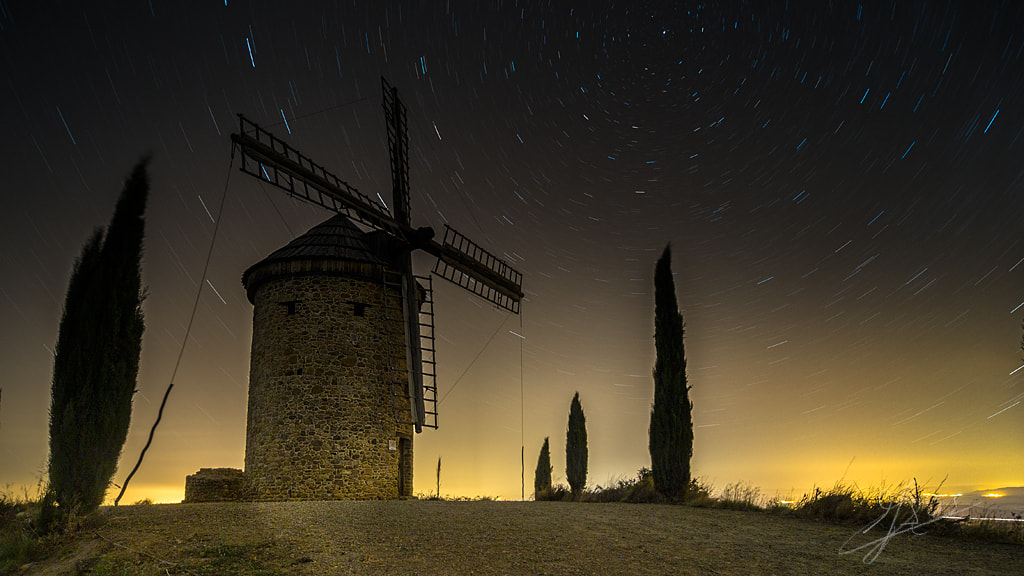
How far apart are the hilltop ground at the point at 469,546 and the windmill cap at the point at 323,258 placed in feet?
24.1

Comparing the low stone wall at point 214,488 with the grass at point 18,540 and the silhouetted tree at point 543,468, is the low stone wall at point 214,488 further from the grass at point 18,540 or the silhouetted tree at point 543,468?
the silhouetted tree at point 543,468

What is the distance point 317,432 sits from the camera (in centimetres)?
1591

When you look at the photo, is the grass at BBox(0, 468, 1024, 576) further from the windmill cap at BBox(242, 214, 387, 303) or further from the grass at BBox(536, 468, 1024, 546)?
the windmill cap at BBox(242, 214, 387, 303)

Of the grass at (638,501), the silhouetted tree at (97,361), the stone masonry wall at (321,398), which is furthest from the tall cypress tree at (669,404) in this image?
the silhouetted tree at (97,361)

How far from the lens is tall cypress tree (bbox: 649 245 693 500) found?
1614 centimetres

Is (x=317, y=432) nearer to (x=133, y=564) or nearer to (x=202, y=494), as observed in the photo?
(x=202, y=494)

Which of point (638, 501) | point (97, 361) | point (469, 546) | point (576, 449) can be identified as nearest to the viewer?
point (469, 546)

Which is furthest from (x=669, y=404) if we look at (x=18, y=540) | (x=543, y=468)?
(x=543, y=468)

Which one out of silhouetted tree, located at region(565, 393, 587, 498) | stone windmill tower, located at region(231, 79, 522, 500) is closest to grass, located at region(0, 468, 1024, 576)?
stone windmill tower, located at region(231, 79, 522, 500)

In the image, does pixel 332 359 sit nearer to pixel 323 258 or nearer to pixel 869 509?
pixel 323 258

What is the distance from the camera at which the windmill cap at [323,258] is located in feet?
55.9

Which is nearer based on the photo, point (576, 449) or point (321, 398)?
point (321, 398)

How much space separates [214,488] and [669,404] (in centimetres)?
1281

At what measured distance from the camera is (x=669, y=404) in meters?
16.8
